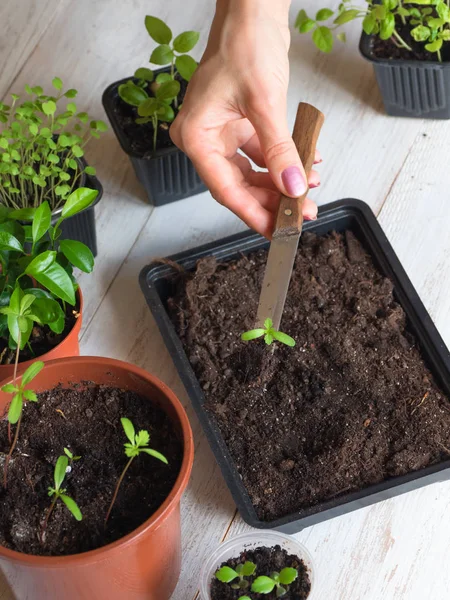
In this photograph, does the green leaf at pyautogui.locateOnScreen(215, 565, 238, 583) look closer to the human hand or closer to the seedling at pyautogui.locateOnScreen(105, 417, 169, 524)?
the seedling at pyautogui.locateOnScreen(105, 417, 169, 524)

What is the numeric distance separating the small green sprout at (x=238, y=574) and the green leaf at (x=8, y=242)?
55cm

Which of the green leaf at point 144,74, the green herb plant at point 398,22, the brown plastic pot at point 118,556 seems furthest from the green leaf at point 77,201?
the green herb plant at point 398,22

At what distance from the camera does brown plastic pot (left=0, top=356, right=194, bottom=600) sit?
101cm

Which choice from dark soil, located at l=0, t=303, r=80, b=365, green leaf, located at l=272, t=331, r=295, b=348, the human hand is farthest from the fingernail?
dark soil, located at l=0, t=303, r=80, b=365

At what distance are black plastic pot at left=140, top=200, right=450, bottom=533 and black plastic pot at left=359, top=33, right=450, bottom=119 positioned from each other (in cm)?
34

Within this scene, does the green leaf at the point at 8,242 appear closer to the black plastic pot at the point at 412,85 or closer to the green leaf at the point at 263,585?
the green leaf at the point at 263,585

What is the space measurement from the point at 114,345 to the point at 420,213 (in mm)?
699

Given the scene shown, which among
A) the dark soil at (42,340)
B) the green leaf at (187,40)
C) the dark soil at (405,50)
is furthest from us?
the dark soil at (405,50)

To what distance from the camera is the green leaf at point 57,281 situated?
114 centimetres

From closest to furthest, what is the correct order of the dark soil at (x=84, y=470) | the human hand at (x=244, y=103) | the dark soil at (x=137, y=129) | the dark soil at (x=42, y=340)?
the dark soil at (x=84, y=470) < the human hand at (x=244, y=103) < the dark soil at (x=42, y=340) < the dark soil at (x=137, y=129)

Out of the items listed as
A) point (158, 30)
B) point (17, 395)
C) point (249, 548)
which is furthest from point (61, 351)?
point (158, 30)

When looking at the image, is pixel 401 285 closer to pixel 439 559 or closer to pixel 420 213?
pixel 420 213

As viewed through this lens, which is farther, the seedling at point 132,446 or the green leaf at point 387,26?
the green leaf at point 387,26

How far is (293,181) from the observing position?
3.79 feet
